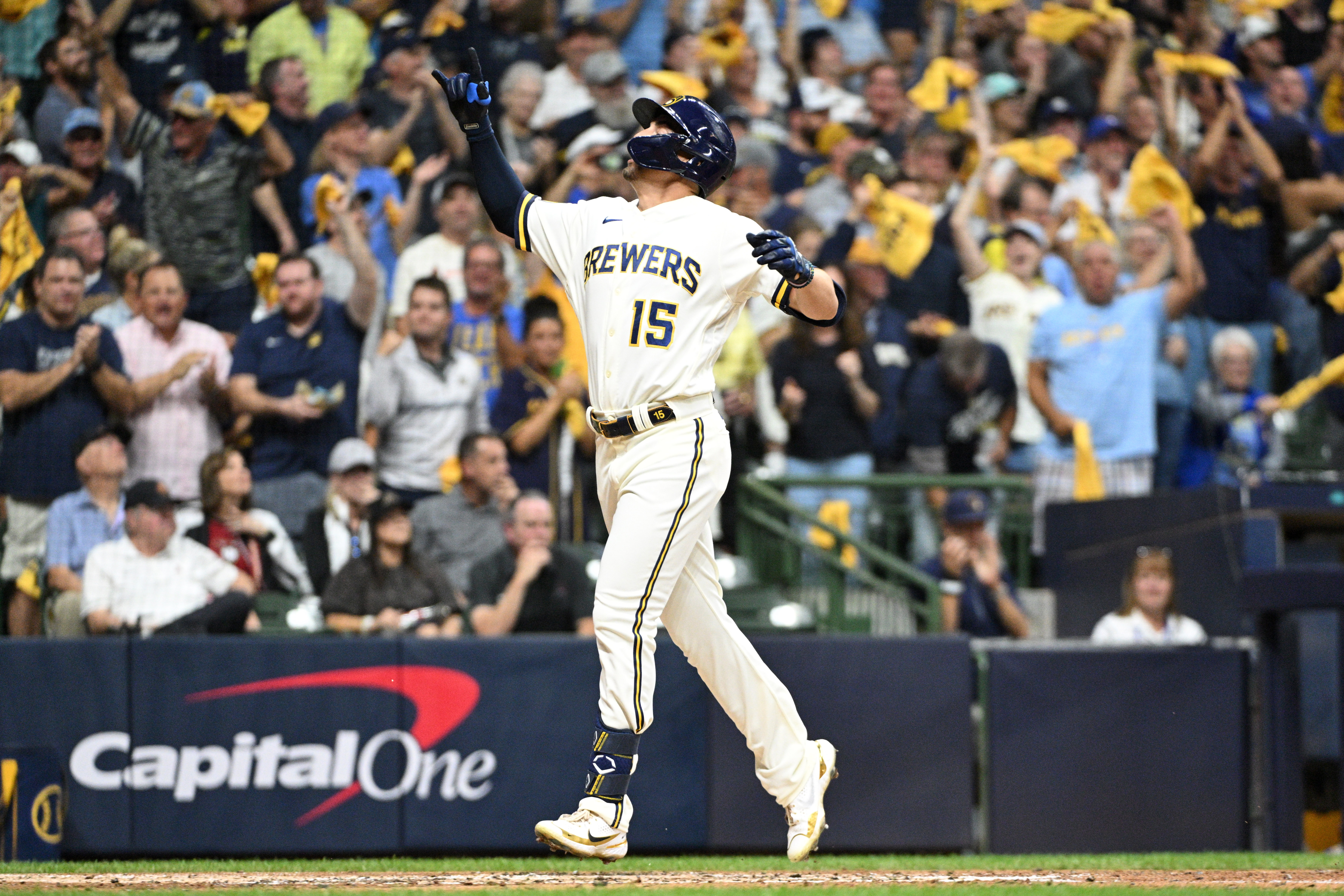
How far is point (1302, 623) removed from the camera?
785 cm

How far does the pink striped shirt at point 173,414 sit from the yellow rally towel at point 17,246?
54 centimetres

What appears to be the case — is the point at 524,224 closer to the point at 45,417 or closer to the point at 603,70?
the point at 45,417

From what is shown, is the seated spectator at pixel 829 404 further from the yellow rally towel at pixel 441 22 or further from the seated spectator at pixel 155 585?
the seated spectator at pixel 155 585

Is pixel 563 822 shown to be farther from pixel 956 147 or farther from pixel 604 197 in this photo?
pixel 956 147

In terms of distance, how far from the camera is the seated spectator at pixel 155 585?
22.8 ft

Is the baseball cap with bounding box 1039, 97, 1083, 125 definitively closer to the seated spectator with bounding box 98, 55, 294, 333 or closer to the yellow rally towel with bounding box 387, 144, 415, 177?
the yellow rally towel with bounding box 387, 144, 415, 177

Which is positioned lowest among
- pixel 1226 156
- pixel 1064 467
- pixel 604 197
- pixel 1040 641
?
pixel 1040 641

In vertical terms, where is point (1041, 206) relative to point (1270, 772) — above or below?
above

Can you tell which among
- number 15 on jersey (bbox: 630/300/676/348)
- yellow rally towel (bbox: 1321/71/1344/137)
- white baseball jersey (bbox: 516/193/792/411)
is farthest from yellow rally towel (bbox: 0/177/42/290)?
yellow rally towel (bbox: 1321/71/1344/137)

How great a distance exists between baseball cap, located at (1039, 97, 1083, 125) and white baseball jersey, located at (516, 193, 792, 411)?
6320 mm

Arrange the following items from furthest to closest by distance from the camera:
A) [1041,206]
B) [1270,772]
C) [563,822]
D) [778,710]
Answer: [1041,206] → [1270,772] → [778,710] → [563,822]

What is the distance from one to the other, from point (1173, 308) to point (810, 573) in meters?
2.83

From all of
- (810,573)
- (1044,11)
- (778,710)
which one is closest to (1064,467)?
(810,573)

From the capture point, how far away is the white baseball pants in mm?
3902
